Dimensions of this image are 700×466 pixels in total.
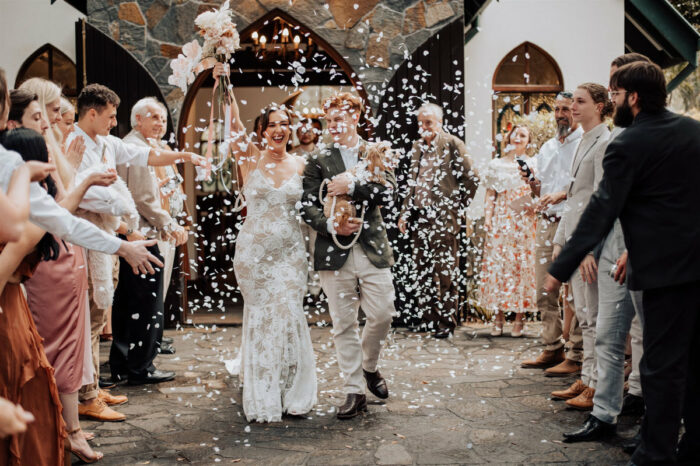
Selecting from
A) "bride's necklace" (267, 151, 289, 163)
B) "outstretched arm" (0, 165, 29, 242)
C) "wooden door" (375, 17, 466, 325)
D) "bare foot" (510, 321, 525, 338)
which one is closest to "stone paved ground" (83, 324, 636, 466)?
"bare foot" (510, 321, 525, 338)

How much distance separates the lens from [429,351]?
6965 millimetres

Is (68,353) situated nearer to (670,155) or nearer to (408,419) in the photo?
(408,419)

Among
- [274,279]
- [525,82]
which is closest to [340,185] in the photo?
[274,279]

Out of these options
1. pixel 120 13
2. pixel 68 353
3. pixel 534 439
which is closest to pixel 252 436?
pixel 68 353

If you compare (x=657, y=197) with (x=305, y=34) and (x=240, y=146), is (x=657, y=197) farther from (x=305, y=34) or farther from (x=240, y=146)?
(x=305, y=34)

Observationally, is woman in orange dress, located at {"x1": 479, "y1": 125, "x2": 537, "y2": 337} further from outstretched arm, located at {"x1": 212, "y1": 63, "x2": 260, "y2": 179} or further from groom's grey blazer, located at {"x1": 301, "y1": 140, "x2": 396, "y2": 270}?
outstretched arm, located at {"x1": 212, "y1": 63, "x2": 260, "y2": 179}

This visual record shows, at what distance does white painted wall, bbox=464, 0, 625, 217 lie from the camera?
978 centimetres

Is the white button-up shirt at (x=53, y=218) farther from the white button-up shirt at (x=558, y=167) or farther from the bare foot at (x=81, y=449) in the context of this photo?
the white button-up shirt at (x=558, y=167)

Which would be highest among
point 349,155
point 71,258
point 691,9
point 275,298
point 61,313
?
point 691,9

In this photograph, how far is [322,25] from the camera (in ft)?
27.6

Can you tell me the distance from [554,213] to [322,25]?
3973mm

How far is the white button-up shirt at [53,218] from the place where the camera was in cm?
270

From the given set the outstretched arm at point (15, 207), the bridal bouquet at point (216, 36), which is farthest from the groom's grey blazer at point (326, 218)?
the outstretched arm at point (15, 207)

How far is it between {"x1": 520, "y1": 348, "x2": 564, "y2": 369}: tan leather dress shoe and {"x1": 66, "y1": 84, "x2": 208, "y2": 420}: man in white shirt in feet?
10.4
